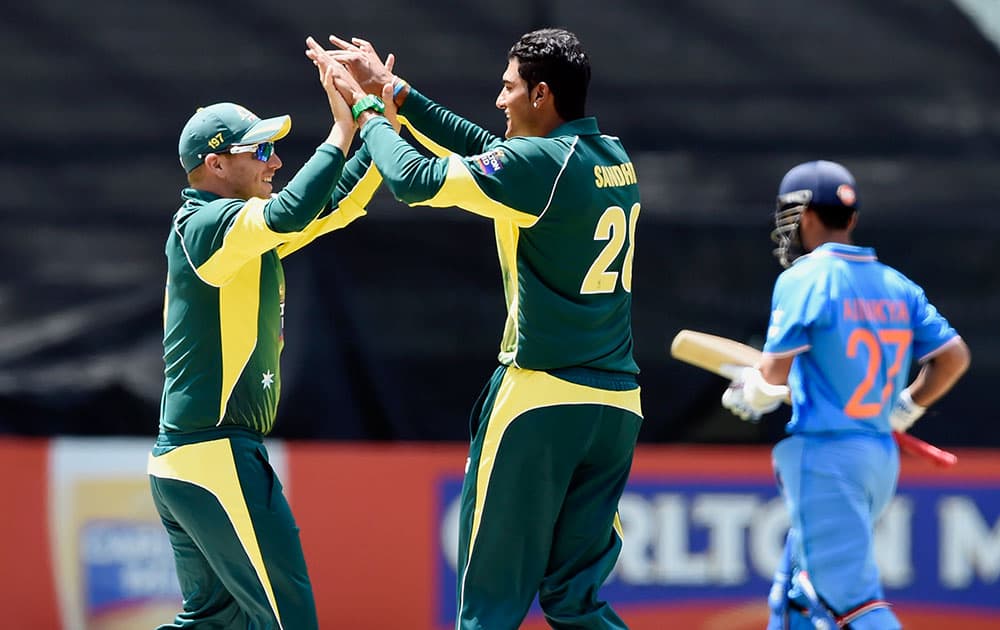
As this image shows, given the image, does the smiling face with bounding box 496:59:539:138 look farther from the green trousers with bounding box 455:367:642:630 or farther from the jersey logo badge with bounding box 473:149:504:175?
the green trousers with bounding box 455:367:642:630

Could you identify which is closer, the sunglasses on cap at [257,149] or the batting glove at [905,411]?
the sunglasses on cap at [257,149]

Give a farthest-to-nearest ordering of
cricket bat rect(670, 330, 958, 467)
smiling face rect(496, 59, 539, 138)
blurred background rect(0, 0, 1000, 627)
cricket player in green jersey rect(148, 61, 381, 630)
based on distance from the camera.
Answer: blurred background rect(0, 0, 1000, 627) → cricket bat rect(670, 330, 958, 467) → smiling face rect(496, 59, 539, 138) → cricket player in green jersey rect(148, 61, 381, 630)

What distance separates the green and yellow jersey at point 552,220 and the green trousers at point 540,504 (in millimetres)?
104

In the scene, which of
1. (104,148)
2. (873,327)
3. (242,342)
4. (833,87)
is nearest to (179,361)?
(242,342)

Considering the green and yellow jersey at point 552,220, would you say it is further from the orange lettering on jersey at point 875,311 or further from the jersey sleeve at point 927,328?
the jersey sleeve at point 927,328

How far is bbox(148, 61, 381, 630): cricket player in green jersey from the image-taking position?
428 centimetres

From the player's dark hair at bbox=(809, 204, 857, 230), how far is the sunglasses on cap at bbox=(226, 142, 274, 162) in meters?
1.64

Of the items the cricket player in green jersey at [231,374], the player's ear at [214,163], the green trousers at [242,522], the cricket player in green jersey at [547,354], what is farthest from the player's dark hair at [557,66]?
the green trousers at [242,522]

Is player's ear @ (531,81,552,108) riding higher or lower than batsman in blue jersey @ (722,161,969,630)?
higher

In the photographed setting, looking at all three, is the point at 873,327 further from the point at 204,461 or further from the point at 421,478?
the point at 421,478

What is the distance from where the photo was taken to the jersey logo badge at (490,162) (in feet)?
13.7

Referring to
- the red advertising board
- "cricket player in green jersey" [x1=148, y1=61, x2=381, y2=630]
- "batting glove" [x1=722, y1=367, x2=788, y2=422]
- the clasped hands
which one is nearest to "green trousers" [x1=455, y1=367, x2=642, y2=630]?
"batting glove" [x1=722, y1=367, x2=788, y2=422]

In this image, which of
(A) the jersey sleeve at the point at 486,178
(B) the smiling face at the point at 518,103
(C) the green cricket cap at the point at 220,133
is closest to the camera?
(A) the jersey sleeve at the point at 486,178

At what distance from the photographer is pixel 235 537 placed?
4285 millimetres
